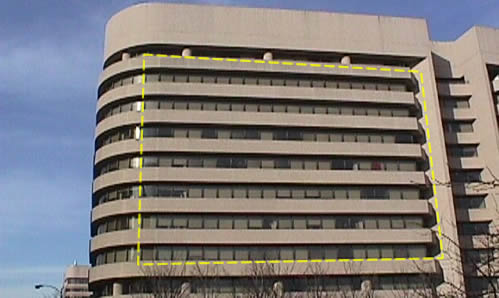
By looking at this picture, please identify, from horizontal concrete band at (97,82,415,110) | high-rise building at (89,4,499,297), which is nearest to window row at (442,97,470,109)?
high-rise building at (89,4,499,297)

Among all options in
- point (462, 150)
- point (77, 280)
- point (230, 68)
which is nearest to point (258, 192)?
point (230, 68)

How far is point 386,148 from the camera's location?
49.0 meters

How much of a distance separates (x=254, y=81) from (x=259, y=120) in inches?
175

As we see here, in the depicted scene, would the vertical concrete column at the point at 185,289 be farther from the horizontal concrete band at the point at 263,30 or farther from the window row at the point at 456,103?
the window row at the point at 456,103

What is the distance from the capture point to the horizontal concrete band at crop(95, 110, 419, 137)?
46.0m

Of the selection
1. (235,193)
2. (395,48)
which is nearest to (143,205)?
(235,193)

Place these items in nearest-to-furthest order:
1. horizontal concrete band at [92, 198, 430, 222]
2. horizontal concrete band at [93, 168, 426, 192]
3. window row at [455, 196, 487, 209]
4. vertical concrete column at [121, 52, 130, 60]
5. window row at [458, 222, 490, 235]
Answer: horizontal concrete band at [92, 198, 430, 222]
horizontal concrete band at [93, 168, 426, 192]
window row at [458, 222, 490, 235]
window row at [455, 196, 487, 209]
vertical concrete column at [121, 52, 130, 60]

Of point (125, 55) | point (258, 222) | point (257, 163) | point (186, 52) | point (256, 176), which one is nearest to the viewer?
point (258, 222)

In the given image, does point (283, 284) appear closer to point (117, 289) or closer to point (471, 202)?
point (117, 289)

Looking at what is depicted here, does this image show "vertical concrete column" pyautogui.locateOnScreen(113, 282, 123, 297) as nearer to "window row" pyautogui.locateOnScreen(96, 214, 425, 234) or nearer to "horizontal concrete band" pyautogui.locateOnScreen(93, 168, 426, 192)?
"window row" pyautogui.locateOnScreen(96, 214, 425, 234)

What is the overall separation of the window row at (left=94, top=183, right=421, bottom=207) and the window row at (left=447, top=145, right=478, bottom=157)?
639 centimetres

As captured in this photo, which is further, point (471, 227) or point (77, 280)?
point (77, 280)

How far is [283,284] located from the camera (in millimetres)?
44000

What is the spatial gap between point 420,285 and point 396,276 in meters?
2.45
